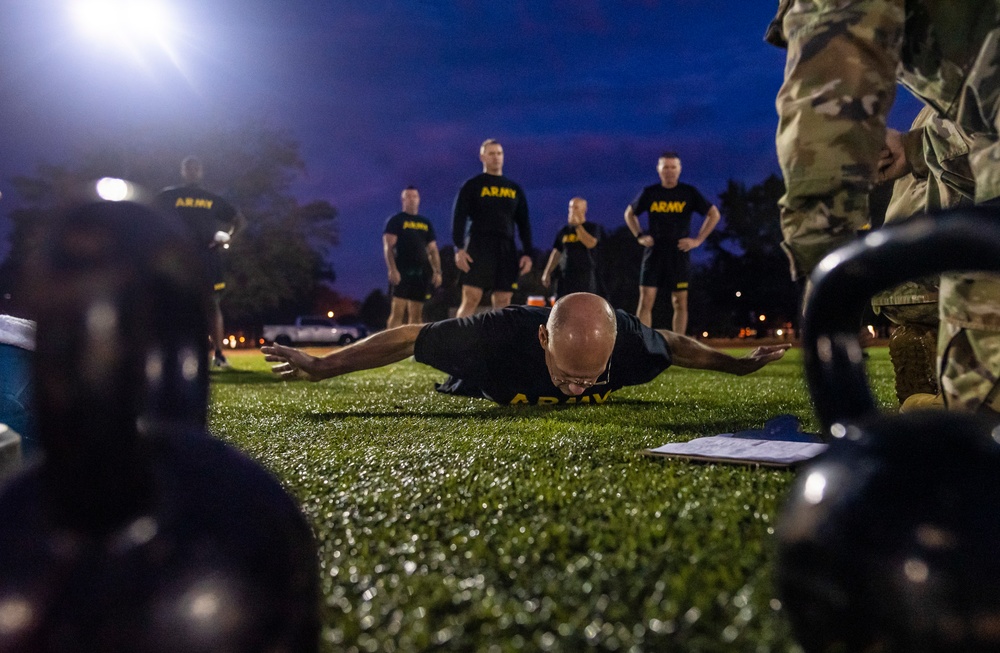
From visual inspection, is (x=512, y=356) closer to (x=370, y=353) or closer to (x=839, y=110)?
(x=370, y=353)

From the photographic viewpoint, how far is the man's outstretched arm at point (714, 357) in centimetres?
460

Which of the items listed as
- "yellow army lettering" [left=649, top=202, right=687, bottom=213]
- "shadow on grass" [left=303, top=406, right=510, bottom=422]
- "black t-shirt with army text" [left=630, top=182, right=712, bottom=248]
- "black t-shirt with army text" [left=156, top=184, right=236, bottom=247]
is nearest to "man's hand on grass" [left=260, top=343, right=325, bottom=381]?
"shadow on grass" [left=303, top=406, right=510, bottom=422]

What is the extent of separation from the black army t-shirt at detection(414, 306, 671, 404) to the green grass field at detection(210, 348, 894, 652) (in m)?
0.93

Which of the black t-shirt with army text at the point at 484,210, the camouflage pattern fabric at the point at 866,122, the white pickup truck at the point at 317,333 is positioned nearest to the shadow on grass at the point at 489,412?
the camouflage pattern fabric at the point at 866,122

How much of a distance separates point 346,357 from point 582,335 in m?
1.62

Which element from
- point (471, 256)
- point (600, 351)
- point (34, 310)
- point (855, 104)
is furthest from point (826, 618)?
point (471, 256)

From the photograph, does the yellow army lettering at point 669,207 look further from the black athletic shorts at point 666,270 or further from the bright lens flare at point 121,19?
the bright lens flare at point 121,19

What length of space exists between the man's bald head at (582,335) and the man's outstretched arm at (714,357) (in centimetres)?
127

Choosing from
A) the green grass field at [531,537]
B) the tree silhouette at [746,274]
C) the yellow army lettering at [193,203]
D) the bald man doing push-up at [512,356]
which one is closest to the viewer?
the green grass field at [531,537]

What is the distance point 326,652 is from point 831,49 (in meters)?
2.02

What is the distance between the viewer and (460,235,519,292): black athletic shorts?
30.2 ft

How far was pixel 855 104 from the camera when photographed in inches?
75.9

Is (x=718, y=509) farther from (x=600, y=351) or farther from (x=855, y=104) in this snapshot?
(x=600, y=351)

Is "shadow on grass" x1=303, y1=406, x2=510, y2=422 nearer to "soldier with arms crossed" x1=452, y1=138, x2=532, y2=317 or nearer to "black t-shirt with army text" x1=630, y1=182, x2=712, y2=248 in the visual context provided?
"soldier with arms crossed" x1=452, y1=138, x2=532, y2=317
